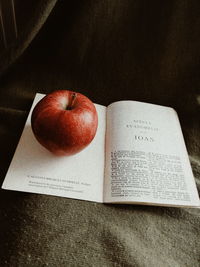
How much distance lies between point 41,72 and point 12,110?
0.63 feet

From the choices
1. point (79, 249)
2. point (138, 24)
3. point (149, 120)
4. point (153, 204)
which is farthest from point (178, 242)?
point (138, 24)

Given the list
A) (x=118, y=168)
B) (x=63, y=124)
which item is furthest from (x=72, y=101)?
(x=118, y=168)

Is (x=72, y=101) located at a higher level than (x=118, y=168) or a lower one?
higher

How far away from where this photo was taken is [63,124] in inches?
20.7

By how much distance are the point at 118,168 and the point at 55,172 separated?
14 cm

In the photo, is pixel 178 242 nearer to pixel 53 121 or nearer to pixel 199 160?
pixel 199 160

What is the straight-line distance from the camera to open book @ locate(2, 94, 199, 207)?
538mm

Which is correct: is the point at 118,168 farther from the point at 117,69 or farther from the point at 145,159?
the point at 117,69

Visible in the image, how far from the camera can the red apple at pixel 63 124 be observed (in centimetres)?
53

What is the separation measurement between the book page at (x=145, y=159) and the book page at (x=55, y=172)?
3 cm

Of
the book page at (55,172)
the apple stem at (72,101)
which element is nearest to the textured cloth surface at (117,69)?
the book page at (55,172)

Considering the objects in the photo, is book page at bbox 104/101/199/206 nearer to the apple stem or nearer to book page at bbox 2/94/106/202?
book page at bbox 2/94/106/202

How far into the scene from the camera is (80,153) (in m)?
0.61

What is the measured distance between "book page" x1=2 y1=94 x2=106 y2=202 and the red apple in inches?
1.1
